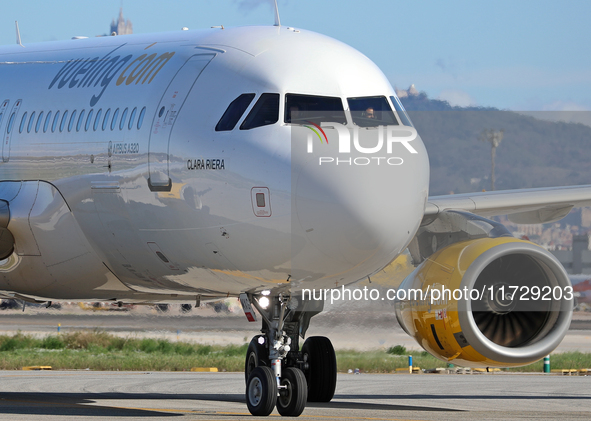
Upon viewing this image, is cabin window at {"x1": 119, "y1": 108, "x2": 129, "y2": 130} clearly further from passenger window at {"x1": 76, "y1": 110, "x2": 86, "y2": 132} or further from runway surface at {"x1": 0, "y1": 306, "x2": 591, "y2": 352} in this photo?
runway surface at {"x1": 0, "y1": 306, "x2": 591, "y2": 352}

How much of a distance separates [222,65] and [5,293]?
194 inches

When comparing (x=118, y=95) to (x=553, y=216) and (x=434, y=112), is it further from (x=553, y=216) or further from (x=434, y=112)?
(x=553, y=216)

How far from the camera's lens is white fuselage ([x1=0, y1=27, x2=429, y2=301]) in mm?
10117

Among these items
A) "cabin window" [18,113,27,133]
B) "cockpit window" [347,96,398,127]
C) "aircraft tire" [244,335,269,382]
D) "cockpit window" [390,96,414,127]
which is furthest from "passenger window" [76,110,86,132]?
"cockpit window" [390,96,414,127]

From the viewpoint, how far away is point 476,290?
13062 millimetres

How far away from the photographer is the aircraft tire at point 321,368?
14.5 m

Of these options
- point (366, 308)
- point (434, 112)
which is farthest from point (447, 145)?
point (366, 308)

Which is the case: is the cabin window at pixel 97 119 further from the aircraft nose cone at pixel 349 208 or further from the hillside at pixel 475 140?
the hillside at pixel 475 140

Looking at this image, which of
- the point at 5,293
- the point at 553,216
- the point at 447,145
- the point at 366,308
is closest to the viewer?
the point at 5,293

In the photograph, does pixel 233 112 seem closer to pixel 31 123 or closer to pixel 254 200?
pixel 254 200

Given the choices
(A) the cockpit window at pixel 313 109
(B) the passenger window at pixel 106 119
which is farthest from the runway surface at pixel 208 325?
(A) the cockpit window at pixel 313 109

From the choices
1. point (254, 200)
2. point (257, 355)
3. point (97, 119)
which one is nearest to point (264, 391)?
point (257, 355)

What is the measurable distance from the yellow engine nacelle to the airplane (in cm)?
2

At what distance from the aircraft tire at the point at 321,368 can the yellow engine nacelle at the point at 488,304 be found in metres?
1.35
